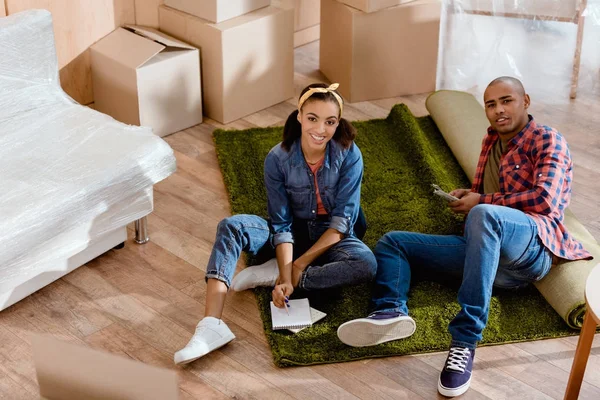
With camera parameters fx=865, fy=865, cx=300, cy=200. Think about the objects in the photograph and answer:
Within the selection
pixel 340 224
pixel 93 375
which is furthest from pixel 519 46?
pixel 93 375

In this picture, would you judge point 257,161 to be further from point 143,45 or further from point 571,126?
point 571,126

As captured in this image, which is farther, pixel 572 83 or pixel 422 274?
pixel 572 83

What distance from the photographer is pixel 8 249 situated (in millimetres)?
2414

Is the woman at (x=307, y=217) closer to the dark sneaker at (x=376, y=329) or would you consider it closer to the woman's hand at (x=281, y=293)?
the woman's hand at (x=281, y=293)

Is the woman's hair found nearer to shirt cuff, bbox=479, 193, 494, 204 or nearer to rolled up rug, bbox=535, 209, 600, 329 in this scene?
shirt cuff, bbox=479, 193, 494, 204

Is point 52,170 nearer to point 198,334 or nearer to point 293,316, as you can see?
point 198,334

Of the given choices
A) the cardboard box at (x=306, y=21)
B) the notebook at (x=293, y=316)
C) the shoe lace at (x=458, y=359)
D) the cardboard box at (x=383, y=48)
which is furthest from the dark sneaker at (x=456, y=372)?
the cardboard box at (x=306, y=21)

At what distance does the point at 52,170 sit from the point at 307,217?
2.65 ft

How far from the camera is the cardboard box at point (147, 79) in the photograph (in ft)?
11.5

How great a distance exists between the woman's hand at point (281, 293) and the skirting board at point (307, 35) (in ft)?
7.36

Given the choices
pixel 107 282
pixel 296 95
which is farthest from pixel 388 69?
pixel 107 282

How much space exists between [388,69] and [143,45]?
1.14 meters

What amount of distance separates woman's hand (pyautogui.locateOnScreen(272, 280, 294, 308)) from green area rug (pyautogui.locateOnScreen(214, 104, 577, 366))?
0.08 metres

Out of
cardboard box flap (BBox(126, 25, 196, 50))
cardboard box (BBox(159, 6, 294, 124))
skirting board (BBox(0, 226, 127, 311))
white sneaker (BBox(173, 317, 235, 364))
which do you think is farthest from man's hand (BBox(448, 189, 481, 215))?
cardboard box flap (BBox(126, 25, 196, 50))
